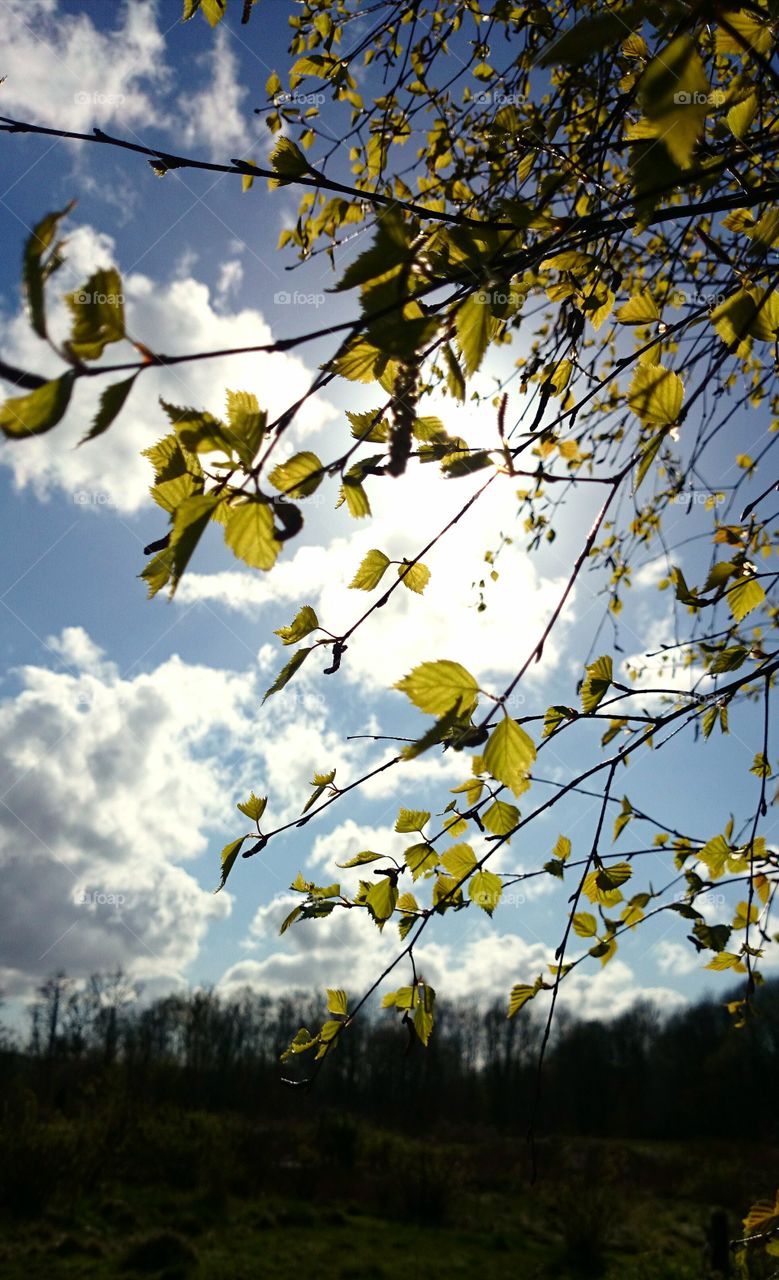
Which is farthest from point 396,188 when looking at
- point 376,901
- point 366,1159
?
point 366,1159

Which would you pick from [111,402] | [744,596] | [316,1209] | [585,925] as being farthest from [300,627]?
[316,1209]

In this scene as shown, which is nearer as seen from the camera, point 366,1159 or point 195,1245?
point 195,1245

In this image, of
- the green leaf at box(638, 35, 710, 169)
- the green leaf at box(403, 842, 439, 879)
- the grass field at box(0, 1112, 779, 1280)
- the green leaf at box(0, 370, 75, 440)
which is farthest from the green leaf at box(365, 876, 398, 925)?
the grass field at box(0, 1112, 779, 1280)

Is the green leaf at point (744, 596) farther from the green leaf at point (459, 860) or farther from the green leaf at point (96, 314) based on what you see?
the green leaf at point (96, 314)

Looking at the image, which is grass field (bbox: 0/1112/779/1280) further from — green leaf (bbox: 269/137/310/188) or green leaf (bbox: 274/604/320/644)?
green leaf (bbox: 269/137/310/188)

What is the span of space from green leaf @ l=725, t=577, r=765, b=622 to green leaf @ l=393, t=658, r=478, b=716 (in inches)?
33.5

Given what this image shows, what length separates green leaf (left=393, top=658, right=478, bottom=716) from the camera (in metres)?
0.75

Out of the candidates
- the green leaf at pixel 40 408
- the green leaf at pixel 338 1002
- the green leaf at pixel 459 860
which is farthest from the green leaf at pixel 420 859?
the green leaf at pixel 40 408

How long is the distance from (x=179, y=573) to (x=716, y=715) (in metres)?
1.35

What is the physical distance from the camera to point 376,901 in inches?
46.1

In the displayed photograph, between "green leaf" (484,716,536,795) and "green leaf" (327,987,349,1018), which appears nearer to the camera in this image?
"green leaf" (484,716,536,795)

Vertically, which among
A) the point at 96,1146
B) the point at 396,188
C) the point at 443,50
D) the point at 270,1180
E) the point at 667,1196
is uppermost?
the point at 443,50

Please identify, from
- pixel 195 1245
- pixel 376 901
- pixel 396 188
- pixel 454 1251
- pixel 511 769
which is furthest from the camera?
pixel 454 1251

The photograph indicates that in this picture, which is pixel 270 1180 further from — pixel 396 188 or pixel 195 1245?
pixel 396 188
